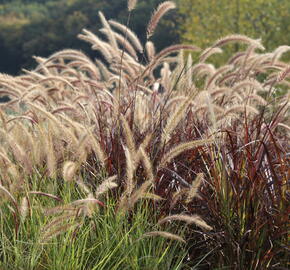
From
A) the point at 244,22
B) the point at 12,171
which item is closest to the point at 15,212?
the point at 12,171

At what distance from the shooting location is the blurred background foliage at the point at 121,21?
14539 millimetres

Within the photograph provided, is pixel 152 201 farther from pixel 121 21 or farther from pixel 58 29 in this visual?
pixel 58 29

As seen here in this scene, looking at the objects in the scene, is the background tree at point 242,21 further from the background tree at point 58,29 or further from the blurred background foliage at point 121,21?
the background tree at point 58,29

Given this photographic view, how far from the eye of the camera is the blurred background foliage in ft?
47.7

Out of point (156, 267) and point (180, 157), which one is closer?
point (156, 267)

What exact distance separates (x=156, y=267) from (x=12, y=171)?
89cm

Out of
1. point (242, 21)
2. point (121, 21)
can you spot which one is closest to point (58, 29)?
point (121, 21)

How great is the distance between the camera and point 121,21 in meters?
24.8

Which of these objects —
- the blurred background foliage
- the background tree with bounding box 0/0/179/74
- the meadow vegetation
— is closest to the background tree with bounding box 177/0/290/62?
the blurred background foliage

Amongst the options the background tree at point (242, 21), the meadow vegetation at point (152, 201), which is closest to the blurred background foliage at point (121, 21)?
the background tree at point (242, 21)

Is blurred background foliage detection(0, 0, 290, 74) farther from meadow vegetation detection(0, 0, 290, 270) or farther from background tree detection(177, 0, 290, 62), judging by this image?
meadow vegetation detection(0, 0, 290, 270)

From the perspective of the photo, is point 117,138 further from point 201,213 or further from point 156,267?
point 156,267

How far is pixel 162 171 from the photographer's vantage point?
3.70 m

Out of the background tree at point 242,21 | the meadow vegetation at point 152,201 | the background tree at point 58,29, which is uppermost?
the meadow vegetation at point 152,201
